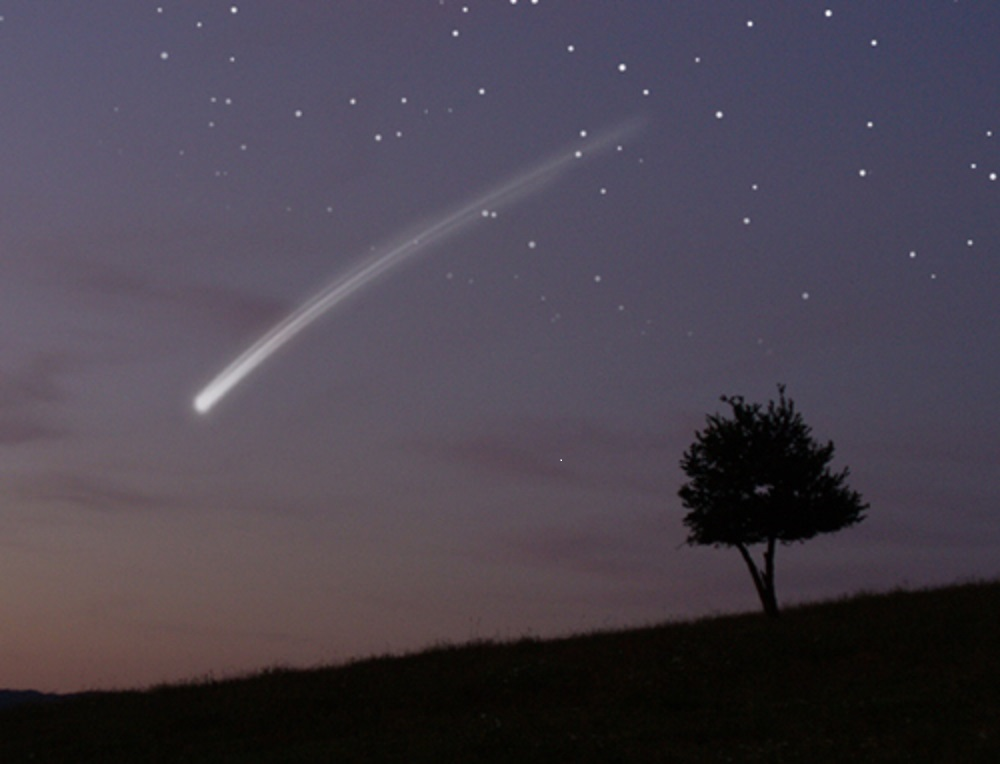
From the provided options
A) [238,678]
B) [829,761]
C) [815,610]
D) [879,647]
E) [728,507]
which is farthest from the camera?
[728,507]

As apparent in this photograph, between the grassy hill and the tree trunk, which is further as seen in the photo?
the tree trunk

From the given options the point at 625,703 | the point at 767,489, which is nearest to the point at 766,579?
the point at 767,489

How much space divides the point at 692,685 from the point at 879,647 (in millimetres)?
5866

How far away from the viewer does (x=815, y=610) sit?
41.0m

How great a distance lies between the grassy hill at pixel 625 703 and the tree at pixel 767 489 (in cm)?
297

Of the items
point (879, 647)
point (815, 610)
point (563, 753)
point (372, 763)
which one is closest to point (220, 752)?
point (372, 763)

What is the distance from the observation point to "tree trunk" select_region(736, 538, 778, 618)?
42.4 meters

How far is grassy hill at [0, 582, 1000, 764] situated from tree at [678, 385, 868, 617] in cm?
297

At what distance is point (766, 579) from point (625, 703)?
15432 mm

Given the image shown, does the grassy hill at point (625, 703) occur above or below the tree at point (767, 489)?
below

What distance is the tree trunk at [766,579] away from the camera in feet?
139

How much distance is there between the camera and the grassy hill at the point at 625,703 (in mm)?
23219

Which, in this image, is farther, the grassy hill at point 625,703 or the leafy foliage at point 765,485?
the leafy foliage at point 765,485

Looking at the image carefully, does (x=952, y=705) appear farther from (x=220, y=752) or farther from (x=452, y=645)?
(x=452, y=645)
